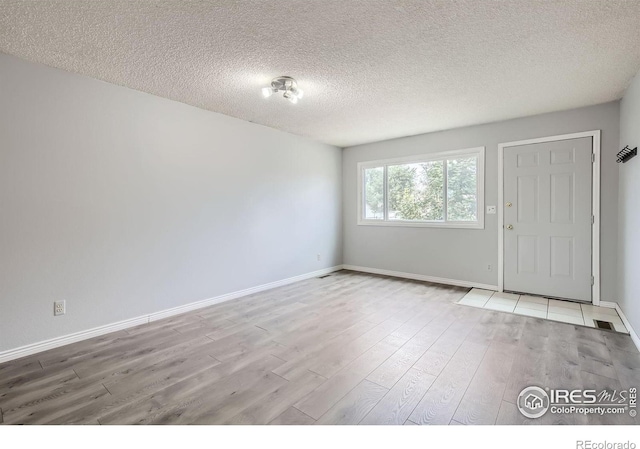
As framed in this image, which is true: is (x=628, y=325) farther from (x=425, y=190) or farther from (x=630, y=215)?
(x=425, y=190)

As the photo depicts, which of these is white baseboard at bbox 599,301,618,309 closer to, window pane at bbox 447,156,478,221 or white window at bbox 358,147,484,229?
white window at bbox 358,147,484,229

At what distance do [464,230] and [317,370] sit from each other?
3430 mm

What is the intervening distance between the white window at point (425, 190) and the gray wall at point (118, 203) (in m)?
1.94

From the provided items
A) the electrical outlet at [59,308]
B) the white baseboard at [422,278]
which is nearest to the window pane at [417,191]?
the white baseboard at [422,278]

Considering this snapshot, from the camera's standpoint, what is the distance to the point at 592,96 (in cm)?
330

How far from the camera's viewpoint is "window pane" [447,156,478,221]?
14.9 feet

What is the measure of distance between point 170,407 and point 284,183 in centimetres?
349

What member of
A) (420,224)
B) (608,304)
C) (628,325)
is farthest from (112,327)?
(608,304)

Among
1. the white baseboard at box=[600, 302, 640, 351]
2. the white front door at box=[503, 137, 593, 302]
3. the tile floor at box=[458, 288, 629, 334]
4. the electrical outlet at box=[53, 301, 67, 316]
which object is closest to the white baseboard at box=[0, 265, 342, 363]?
the electrical outlet at box=[53, 301, 67, 316]

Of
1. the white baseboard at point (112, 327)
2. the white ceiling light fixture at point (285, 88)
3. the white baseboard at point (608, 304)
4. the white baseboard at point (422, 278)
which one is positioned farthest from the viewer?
the white baseboard at point (422, 278)

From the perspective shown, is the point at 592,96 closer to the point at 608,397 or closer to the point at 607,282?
the point at 607,282

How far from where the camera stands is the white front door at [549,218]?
145 inches

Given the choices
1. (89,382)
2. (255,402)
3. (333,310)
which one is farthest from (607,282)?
(89,382)

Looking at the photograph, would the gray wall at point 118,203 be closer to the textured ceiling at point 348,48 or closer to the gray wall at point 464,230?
the textured ceiling at point 348,48
